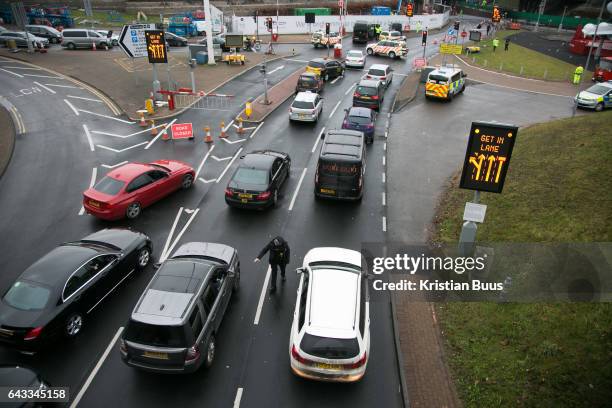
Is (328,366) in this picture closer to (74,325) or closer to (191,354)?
(191,354)

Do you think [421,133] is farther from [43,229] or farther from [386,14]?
[386,14]

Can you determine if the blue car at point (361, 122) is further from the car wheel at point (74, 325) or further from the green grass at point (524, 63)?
the green grass at point (524, 63)

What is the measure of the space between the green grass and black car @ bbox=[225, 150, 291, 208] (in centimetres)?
3269

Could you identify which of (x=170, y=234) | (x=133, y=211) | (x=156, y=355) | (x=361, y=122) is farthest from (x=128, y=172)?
(x=361, y=122)

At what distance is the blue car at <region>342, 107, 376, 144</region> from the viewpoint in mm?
23078

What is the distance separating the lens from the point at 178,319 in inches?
364

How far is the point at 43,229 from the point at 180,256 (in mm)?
6710

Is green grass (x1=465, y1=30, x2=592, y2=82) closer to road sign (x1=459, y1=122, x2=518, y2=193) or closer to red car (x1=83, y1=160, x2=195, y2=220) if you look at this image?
road sign (x1=459, y1=122, x2=518, y2=193)

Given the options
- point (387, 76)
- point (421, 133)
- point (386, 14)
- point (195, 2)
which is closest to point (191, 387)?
point (421, 133)

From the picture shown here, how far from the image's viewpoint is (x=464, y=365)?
404 inches

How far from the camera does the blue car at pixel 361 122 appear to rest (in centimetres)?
2308

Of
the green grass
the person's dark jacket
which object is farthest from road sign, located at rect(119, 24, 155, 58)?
the green grass

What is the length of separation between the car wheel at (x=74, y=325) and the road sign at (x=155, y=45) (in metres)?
20.3

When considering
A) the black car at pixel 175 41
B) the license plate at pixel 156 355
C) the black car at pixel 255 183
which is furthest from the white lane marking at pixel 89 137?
the black car at pixel 175 41
